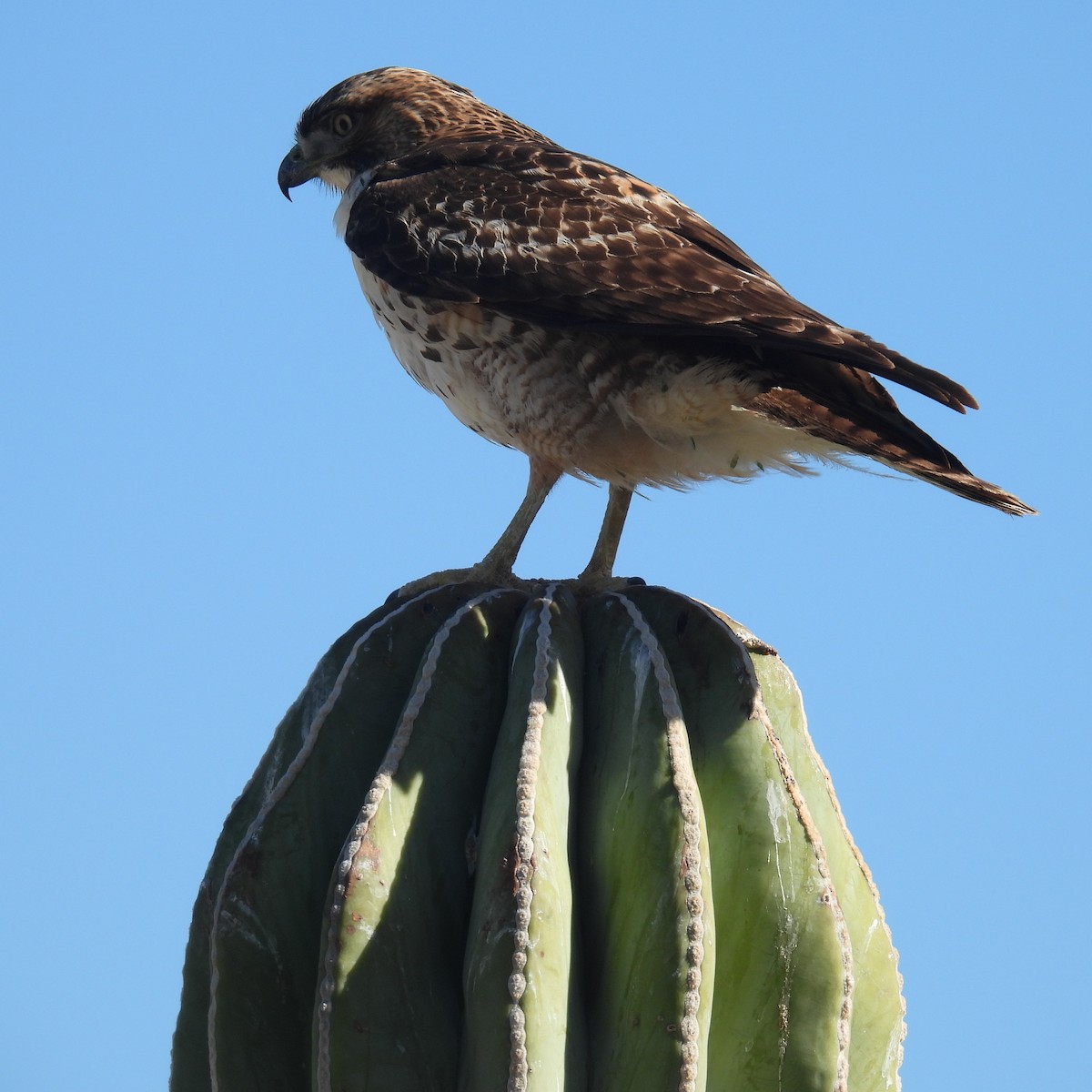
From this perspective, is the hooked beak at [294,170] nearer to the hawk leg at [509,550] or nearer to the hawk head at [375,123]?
the hawk head at [375,123]

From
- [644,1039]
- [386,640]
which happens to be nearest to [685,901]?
[644,1039]

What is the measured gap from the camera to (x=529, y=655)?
346 centimetres

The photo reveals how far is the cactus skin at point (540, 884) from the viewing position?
9.72 feet

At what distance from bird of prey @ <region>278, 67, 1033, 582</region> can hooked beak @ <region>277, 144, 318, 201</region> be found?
2.56 feet

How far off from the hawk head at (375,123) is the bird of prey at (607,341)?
524mm

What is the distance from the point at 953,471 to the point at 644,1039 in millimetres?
2014

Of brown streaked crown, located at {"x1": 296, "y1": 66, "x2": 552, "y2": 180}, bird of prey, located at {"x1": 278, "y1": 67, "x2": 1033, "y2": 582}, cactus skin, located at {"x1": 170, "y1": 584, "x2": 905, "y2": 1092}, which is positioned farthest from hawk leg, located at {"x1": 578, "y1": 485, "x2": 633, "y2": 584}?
brown streaked crown, located at {"x1": 296, "y1": 66, "x2": 552, "y2": 180}

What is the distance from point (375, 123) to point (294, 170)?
41 centimetres

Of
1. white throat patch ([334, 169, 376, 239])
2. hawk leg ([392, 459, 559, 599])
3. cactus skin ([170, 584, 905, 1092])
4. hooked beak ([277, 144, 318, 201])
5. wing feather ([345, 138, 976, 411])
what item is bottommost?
cactus skin ([170, 584, 905, 1092])

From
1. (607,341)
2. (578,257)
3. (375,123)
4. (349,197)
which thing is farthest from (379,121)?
(607,341)

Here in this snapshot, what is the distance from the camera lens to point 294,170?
629 centimetres

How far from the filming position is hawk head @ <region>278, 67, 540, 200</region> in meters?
6.09

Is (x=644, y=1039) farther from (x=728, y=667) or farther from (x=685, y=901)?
(x=728, y=667)

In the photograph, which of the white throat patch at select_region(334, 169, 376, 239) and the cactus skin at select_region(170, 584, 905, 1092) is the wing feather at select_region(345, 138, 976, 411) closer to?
the white throat patch at select_region(334, 169, 376, 239)
